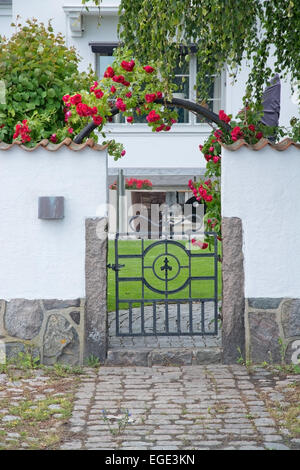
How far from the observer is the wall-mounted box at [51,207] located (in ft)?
20.8

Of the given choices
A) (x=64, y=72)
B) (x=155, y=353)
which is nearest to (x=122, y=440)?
(x=155, y=353)

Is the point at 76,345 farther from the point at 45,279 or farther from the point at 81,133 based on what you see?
the point at 81,133

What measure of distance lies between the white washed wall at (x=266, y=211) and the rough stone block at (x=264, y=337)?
8.1 inches

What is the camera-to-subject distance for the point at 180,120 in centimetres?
1966

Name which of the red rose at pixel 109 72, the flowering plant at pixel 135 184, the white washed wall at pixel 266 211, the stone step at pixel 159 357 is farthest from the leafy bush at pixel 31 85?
the flowering plant at pixel 135 184

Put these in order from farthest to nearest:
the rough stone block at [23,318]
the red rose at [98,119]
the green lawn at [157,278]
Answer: the green lawn at [157,278] < the red rose at [98,119] < the rough stone block at [23,318]

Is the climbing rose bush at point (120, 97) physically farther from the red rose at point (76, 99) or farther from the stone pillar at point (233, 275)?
the stone pillar at point (233, 275)

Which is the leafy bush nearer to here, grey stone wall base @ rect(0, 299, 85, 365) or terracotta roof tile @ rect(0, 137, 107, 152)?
terracotta roof tile @ rect(0, 137, 107, 152)

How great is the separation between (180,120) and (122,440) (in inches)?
631

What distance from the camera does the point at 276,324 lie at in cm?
644

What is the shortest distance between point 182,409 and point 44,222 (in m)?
2.31

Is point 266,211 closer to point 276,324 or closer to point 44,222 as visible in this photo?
point 276,324

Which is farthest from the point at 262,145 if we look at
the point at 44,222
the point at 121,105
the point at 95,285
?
the point at 44,222

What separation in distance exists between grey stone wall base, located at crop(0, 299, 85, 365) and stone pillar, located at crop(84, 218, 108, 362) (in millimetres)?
78
